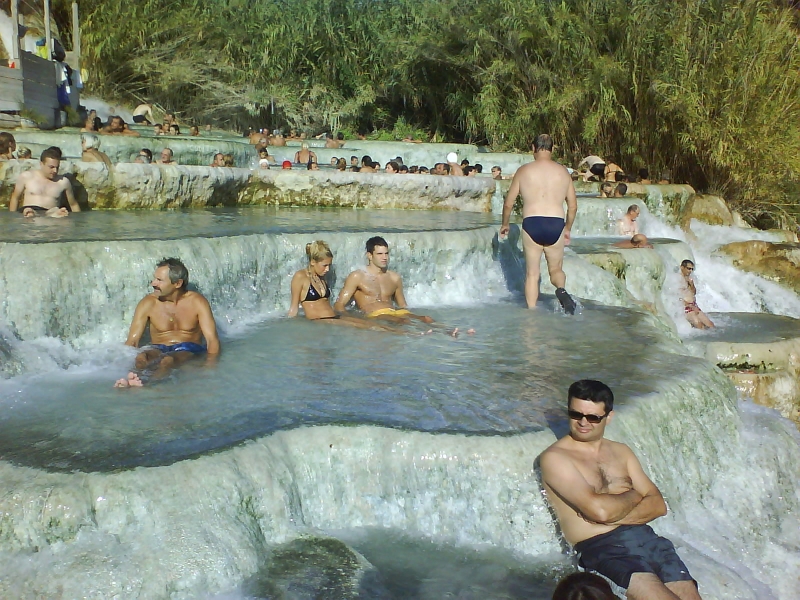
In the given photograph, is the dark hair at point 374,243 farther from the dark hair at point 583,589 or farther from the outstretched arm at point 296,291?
the dark hair at point 583,589

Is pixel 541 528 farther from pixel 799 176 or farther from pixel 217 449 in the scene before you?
pixel 799 176

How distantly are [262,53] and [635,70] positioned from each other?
994 centimetres

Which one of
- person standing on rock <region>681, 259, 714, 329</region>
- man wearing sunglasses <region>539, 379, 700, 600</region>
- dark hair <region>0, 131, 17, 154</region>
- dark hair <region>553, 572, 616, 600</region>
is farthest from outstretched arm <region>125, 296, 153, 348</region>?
person standing on rock <region>681, 259, 714, 329</region>

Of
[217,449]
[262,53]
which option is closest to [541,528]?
[217,449]

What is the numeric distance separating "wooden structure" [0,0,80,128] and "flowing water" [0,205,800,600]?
6017mm

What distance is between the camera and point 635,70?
52.0ft

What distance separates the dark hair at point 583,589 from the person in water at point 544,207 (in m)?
4.97

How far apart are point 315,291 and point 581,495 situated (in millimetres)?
3812

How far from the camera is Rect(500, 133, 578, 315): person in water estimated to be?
7.25 m

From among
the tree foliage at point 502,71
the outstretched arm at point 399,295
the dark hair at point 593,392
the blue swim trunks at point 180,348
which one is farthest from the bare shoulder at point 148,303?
the tree foliage at point 502,71

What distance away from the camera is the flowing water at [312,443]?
11.5 feet

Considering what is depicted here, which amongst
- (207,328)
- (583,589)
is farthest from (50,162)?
(583,589)

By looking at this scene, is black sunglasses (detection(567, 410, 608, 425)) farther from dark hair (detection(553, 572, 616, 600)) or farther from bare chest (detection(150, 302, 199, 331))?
bare chest (detection(150, 302, 199, 331))

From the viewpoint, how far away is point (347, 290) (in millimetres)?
7234
